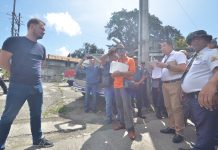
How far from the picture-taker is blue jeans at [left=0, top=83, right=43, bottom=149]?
143 inches

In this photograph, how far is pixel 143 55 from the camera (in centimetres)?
771

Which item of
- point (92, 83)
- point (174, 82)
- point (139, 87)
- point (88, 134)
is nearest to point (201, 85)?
point (174, 82)

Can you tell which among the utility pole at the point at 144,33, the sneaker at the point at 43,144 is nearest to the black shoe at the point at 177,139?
the sneaker at the point at 43,144

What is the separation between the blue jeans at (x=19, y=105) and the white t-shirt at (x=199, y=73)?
2.39m

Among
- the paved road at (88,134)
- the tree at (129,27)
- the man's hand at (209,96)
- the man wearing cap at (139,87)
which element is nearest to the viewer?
the man's hand at (209,96)

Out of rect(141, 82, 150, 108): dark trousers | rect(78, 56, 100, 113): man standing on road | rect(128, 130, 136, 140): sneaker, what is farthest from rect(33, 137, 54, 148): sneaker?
rect(141, 82, 150, 108): dark trousers

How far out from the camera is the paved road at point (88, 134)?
4.27 m

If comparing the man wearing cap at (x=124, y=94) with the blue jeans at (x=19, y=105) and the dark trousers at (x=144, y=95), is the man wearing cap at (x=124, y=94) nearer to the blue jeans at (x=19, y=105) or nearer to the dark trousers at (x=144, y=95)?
the blue jeans at (x=19, y=105)

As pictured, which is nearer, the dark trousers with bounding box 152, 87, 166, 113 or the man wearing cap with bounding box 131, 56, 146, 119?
the dark trousers with bounding box 152, 87, 166, 113

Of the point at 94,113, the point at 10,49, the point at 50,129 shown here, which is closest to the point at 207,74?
the point at 10,49

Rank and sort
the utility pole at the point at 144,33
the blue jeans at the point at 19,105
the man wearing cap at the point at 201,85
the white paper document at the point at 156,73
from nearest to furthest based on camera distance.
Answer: the man wearing cap at the point at 201,85 < the blue jeans at the point at 19,105 < the white paper document at the point at 156,73 < the utility pole at the point at 144,33

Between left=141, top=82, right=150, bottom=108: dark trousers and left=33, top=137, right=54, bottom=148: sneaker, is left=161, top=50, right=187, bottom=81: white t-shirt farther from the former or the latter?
left=33, top=137, right=54, bottom=148: sneaker

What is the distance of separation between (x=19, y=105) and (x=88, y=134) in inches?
67.8

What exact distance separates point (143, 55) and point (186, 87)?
170 inches
